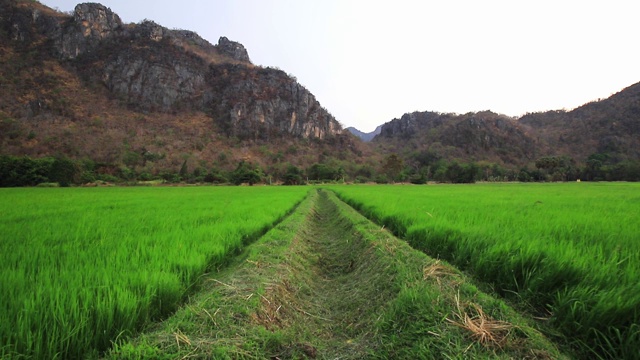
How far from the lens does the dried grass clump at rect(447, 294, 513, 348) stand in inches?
72.0

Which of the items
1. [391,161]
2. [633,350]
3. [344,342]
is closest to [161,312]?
[344,342]

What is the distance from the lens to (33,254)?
3209 millimetres

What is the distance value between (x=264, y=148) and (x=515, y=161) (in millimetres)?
96289

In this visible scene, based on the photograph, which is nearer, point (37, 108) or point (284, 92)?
point (37, 108)

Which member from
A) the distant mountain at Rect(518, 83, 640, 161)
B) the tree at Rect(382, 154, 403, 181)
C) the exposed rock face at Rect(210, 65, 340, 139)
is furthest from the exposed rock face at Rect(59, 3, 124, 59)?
the distant mountain at Rect(518, 83, 640, 161)

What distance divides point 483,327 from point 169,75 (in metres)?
128

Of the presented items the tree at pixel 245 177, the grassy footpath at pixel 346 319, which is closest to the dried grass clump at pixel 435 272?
the grassy footpath at pixel 346 319

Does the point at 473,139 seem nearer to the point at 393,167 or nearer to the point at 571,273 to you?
the point at 393,167

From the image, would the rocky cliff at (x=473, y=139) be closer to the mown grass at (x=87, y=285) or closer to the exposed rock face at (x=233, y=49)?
the exposed rock face at (x=233, y=49)

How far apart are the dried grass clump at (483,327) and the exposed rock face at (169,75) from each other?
107214mm

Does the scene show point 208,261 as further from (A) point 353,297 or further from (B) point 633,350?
(B) point 633,350

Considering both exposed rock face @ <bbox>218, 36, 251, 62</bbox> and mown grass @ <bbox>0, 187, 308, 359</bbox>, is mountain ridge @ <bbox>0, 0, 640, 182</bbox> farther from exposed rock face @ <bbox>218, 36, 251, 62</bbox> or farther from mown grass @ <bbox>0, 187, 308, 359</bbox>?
mown grass @ <bbox>0, 187, 308, 359</bbox>

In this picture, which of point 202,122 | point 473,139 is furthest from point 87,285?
point 473,139

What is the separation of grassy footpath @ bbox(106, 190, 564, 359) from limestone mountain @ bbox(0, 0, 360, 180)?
7004 centimetres
